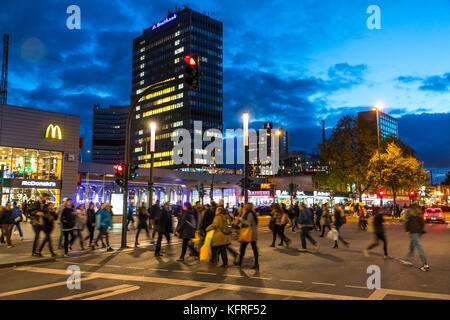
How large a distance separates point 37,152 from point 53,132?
7.67ft

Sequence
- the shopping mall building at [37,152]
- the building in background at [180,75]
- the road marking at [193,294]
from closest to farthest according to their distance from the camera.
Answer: the road marking at [193,294] → the shopping mall building at [37,152] → the building in background at [180,75]

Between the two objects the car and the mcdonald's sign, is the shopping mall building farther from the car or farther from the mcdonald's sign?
the car

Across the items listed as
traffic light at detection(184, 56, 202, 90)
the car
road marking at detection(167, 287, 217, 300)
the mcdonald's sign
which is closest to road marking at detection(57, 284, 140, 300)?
road marking at detection(167, 287, 217, 300)

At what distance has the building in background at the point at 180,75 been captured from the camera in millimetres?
140000

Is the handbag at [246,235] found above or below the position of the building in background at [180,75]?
below

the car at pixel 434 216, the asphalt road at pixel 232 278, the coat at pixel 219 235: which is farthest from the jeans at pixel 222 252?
the car at pixel 434 216

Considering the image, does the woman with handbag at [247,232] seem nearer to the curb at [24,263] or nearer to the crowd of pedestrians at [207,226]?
the crowd of pedestrians at [207,226]

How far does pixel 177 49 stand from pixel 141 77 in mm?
24346

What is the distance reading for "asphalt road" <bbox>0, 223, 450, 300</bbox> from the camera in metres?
7.17

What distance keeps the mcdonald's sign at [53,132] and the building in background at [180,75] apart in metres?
102

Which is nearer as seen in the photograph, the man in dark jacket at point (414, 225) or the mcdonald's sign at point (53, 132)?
the man in dark jacket at point (414, 225)

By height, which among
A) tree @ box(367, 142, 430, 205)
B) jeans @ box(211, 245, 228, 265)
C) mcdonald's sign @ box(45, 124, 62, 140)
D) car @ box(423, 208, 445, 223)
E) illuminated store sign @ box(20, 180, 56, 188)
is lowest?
car @ box(423, 208, 445, 223)

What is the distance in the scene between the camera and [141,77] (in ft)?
523

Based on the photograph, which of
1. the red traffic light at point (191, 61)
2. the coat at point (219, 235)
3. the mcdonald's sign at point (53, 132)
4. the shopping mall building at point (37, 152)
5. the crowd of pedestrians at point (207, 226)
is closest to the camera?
the coat at point (219, 235)
